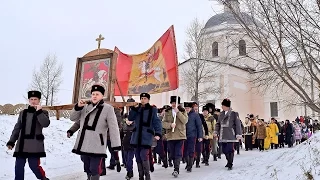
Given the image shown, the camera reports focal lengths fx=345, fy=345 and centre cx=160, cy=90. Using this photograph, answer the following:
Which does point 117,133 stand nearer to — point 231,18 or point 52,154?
point 231,18

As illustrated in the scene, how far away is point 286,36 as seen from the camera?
29.5 ft

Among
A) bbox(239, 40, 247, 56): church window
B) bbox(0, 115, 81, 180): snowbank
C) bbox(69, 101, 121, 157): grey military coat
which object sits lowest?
bbox(0, 115, 81, 180): snowbank

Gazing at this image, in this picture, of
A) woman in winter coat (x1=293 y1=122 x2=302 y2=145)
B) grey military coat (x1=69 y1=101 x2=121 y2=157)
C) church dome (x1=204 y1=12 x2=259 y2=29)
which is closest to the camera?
grey military coat (x1=69 y1=101 x2=121 y2=157)

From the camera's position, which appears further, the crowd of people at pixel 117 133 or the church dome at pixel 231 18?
the church dome at pixel 231 18

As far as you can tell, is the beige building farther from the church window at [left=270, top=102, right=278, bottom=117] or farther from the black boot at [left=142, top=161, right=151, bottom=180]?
the black boot at [left=142, top=161, right=151, bottom=180]

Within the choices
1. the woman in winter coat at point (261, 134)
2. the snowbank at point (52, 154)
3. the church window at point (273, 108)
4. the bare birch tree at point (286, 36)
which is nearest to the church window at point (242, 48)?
the bare birch tree at point (286, 36)

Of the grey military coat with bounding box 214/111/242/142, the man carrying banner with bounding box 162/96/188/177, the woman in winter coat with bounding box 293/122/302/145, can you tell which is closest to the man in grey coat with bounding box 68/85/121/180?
the man carrying banner with bounding box 162/96/188/177

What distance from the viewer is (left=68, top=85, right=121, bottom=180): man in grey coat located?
17.3 ft


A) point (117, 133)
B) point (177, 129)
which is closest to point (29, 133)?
point (117, 133)

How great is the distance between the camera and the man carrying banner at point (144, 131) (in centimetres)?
718

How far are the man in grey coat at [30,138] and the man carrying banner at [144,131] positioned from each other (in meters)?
1.84

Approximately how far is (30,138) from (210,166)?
20.5 feet

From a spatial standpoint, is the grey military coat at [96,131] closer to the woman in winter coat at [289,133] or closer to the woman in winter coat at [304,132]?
the woman in winter coat at [289,133]

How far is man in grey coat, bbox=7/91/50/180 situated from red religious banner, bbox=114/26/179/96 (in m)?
3.79
